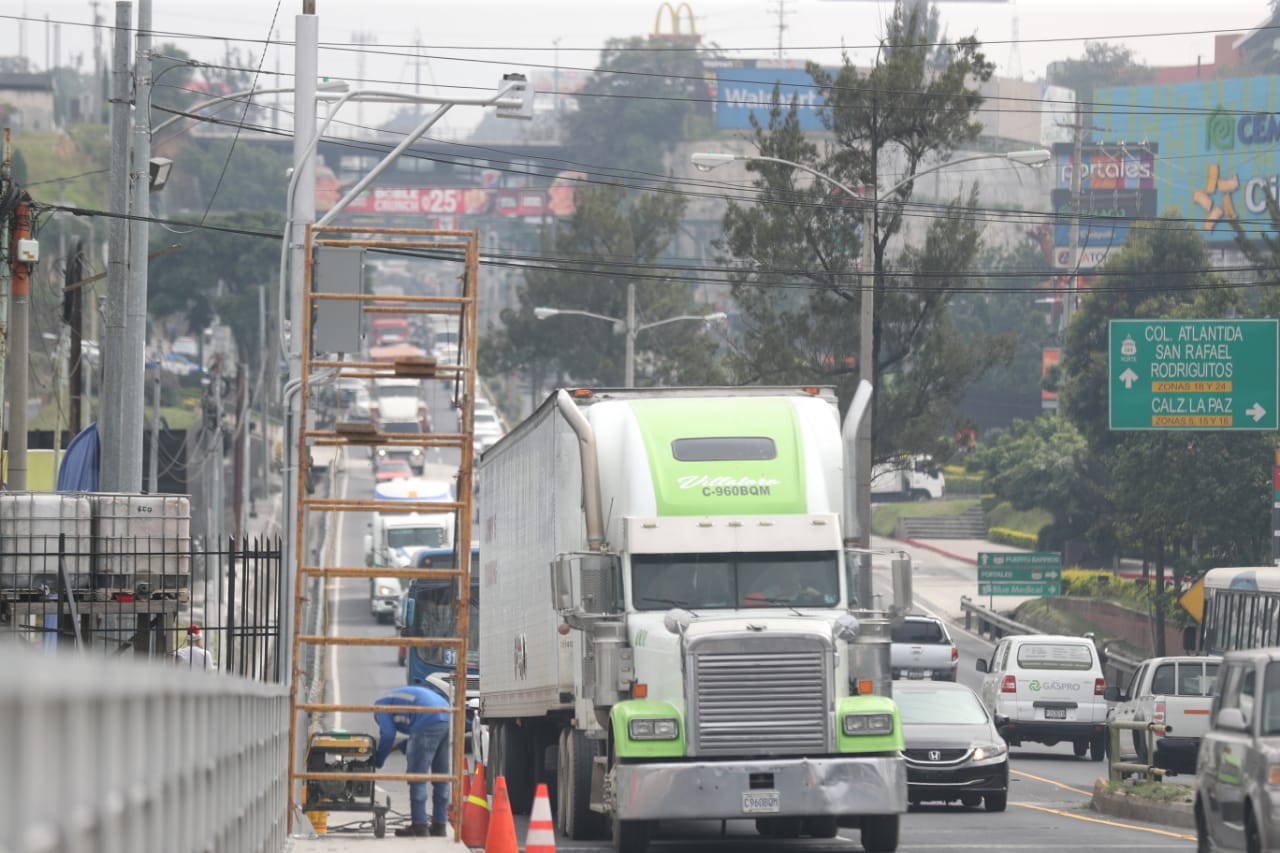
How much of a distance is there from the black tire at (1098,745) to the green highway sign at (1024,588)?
24114 millimetres

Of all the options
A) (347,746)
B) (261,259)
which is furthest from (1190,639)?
(261,259)

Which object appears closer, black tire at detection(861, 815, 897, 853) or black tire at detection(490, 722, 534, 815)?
black tire at detection(861, 815, 897, 853)

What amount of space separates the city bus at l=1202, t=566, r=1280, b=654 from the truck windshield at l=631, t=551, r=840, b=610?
42.7 ft

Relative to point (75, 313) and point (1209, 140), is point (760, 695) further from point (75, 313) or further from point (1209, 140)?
point (1209, 140)

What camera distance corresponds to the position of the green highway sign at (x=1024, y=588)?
194ft

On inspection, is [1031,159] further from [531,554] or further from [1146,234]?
[1146,234]

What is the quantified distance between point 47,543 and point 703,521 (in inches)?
273

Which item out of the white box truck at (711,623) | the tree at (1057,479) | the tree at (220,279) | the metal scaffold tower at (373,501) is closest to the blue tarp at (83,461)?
the metal scaffold tower at (373,501)

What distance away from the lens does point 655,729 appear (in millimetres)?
15891

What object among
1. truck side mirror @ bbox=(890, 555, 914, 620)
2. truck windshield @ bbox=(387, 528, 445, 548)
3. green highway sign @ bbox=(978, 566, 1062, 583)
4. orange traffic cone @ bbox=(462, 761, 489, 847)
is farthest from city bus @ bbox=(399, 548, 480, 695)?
green highway sign @ bbox=(978, 566, 1062, 583)

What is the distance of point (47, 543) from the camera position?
1992cm

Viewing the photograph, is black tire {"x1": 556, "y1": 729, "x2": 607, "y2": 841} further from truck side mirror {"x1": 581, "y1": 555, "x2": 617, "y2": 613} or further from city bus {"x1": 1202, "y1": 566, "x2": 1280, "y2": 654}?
city bus {"x1": 1202, "y1": 566, "x2": 1280, "y2": 654}

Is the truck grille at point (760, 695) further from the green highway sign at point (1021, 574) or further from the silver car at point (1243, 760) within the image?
the green highway sign at point (1021, 574)

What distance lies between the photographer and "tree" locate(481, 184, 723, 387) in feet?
292
